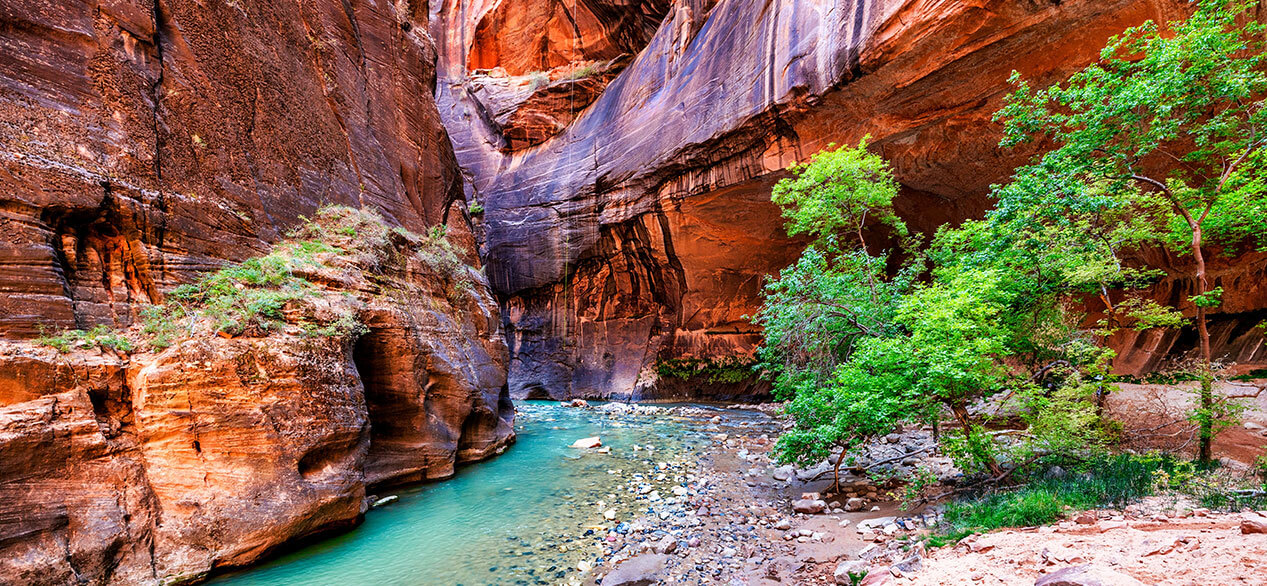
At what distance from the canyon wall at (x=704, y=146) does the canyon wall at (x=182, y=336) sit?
9.65 metres

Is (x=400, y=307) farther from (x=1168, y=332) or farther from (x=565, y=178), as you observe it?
(x=1168, y=332)

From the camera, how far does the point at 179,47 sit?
21.7ft

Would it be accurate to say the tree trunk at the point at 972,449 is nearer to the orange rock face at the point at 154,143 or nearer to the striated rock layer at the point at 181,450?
the striated rock layer at the point at 181,450

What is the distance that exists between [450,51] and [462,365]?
23.4 m

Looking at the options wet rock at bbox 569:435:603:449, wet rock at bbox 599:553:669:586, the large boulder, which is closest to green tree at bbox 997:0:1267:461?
the large boulder

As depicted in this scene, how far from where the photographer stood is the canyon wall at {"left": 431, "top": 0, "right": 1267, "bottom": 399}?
28.1ft

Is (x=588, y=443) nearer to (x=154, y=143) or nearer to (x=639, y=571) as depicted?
(x=639, y=571)

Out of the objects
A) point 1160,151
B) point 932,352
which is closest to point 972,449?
point 932,352

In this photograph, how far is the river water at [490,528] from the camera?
4.46 m

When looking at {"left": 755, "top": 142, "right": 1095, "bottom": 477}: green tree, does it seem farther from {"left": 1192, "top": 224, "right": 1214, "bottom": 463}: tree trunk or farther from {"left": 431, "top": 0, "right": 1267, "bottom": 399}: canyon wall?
{"left": 431, "top": 0, "right": 1267, "bottom": 399}: canyon wall

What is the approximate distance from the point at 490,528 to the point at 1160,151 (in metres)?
8.82

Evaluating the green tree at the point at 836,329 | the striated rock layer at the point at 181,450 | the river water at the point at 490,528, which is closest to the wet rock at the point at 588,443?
the river water at the point at 490,528

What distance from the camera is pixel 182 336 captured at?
489 centimetres

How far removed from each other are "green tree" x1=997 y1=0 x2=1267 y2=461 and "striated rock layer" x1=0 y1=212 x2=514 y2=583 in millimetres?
8524
